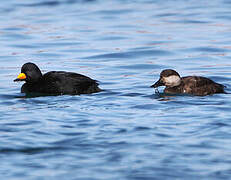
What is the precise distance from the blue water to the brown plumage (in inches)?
8.8

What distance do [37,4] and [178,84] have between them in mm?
16183

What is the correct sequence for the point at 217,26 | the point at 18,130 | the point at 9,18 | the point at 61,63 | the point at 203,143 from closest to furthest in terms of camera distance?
1. the point at 203,143
2. the point at 18,130
3. the point at 61,63
4. the point at 217,26
5. the point at 9,18

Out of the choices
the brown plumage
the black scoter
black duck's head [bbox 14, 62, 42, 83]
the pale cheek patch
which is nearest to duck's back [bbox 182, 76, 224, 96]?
the brown plumage

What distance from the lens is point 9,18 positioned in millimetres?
23906

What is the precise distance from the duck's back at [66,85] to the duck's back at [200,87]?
5.66 feet

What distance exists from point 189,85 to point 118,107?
1.71 metres

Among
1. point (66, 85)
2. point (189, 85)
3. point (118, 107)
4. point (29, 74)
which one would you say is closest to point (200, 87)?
point (189, 85)

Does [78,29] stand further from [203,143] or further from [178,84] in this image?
[203,143]

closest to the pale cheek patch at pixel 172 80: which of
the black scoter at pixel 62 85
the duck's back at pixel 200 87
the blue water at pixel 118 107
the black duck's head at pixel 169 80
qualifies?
the black duck's head at pixel 169 80

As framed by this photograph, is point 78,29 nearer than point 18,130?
No

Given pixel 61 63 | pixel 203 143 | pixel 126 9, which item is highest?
pixel 126 9

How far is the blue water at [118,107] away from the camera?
7.40 meters

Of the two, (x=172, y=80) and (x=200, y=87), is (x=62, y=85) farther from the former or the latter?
(x=200, y=87)

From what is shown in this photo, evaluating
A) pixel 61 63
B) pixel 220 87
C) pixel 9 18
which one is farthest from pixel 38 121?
pixel 9 18
